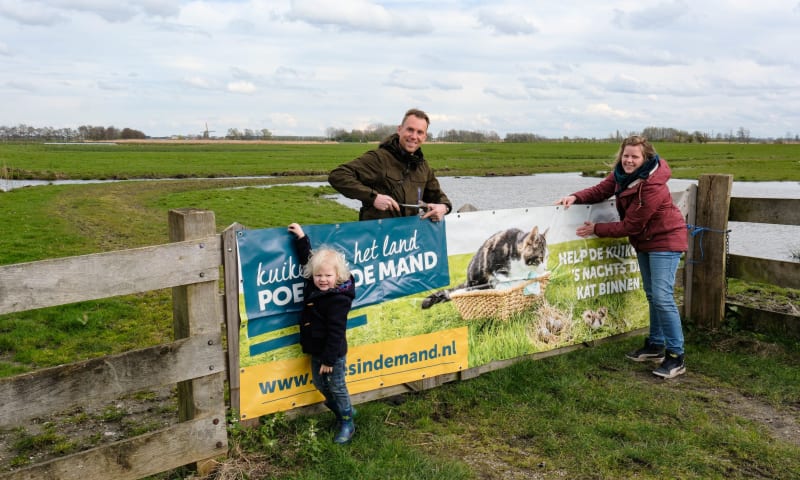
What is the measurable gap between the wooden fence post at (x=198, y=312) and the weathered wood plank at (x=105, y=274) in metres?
0.09

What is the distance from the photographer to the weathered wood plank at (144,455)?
3789 mm

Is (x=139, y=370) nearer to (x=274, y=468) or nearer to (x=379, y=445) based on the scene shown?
(x=274, y=468)

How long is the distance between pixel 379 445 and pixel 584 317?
3.14 metres

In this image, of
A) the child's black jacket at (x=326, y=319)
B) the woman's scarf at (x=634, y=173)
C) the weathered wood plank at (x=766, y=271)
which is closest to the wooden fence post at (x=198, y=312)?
the child's black jacket at (x=326, y=319)

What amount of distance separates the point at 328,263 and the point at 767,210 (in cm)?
533

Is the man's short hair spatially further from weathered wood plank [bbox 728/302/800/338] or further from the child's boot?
weathered wood plank [bbox 728/302/800/338]

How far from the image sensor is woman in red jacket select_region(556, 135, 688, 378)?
628cm

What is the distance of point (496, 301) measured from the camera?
629 cm

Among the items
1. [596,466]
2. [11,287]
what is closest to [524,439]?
[596,466]

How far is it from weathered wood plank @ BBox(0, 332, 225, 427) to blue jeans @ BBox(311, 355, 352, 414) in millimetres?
750

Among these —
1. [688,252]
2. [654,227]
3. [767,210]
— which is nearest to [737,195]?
[688,252]

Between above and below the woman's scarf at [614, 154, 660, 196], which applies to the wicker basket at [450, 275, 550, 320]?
below

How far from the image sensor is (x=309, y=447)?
15.3 ft

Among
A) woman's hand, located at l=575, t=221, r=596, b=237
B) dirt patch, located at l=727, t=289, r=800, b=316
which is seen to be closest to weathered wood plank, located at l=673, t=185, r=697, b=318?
woman's hand, located at l=575, t=221, r=596, b=237
